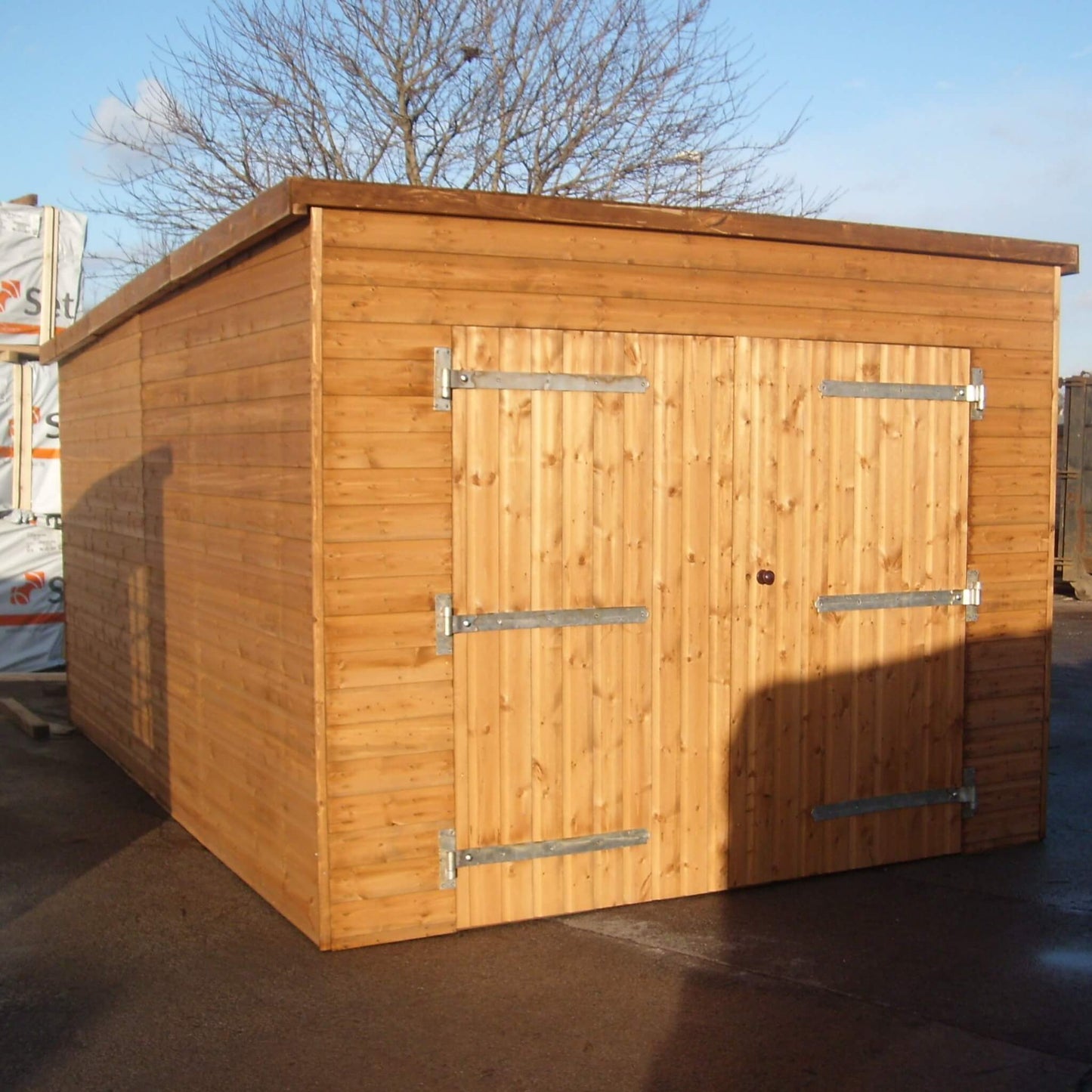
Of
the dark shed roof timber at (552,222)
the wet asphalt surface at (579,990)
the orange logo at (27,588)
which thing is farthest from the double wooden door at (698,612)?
the orange logo at (27,588)

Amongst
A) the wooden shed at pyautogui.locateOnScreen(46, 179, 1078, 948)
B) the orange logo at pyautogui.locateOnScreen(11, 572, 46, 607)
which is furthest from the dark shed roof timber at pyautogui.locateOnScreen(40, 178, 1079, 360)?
the orange logo at pyautogui.locateOnScreen(11, 572, 46, 607)

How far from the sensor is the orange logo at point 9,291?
1509 centimetres

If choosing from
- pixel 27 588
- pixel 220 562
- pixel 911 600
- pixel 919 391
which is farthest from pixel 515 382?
pixel 27 588

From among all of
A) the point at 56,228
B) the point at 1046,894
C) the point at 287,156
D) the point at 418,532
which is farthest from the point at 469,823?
the point at 287,156

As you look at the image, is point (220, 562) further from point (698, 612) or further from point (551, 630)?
point (698, 612)

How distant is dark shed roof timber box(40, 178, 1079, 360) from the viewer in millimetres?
5227

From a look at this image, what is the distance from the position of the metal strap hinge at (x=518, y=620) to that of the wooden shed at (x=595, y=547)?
0.02m

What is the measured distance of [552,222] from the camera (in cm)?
560

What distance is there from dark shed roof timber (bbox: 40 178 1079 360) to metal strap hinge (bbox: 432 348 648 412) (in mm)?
612

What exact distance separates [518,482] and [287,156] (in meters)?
12.8

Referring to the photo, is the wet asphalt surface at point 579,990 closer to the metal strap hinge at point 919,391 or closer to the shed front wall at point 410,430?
the shed front wall at point 410,430

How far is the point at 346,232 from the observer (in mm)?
5258

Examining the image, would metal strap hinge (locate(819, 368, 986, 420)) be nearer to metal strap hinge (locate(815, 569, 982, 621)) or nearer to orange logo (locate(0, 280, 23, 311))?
metal strap hinge (locate(815, 569, 982, 621))

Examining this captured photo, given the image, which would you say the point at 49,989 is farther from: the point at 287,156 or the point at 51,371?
the point at 287,156
